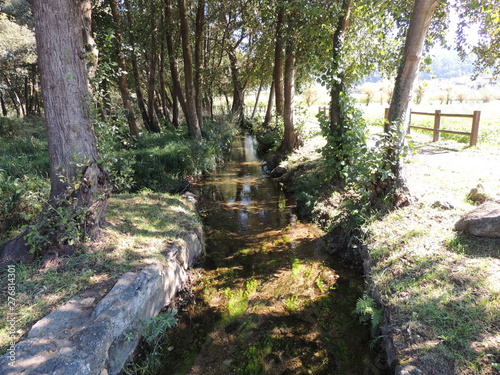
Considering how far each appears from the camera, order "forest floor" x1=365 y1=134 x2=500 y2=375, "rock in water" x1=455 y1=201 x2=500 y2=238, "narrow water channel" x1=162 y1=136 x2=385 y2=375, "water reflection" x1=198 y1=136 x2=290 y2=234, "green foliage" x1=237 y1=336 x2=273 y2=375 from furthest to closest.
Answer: "water reflection" x1=198 y1=136 x2=290 y2=234, "rock in water" x1=455 y1=201 x2=500 y2=238, "narrow water channel" x1=162 y1=136 x2=385 y2=375, "green foliage" x1=237 y1=336 x2=273 y2=375, "forest floor" x1=365 y1=134 x2=500 y2=375

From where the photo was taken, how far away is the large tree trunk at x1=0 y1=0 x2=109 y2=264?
11.0 ft

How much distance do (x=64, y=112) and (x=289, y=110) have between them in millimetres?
7884

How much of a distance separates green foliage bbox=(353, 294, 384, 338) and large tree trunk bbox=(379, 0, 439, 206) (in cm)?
212

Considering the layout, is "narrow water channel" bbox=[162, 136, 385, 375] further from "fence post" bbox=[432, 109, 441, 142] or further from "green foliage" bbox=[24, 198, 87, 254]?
"fence post" bbox=[432, 109, 441, 142]

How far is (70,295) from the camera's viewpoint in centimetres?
305

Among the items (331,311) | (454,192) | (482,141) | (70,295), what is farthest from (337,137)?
(482,141)

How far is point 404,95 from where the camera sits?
4824 mm

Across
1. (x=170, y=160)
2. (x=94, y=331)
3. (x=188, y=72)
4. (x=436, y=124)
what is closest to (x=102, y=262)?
(x=94, y=331)

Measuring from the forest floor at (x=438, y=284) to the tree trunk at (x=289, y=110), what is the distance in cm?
578

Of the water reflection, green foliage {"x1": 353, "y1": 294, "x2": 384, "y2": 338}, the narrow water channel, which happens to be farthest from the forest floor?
the water reflection

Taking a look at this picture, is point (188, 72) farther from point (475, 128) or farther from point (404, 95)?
point (475, 128)

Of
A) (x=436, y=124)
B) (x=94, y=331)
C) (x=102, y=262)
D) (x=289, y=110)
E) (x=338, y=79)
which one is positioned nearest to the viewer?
(x=94, y=331)

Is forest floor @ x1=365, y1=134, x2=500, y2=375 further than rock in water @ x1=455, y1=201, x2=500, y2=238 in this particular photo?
No

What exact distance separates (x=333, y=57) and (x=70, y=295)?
625 centimetres
